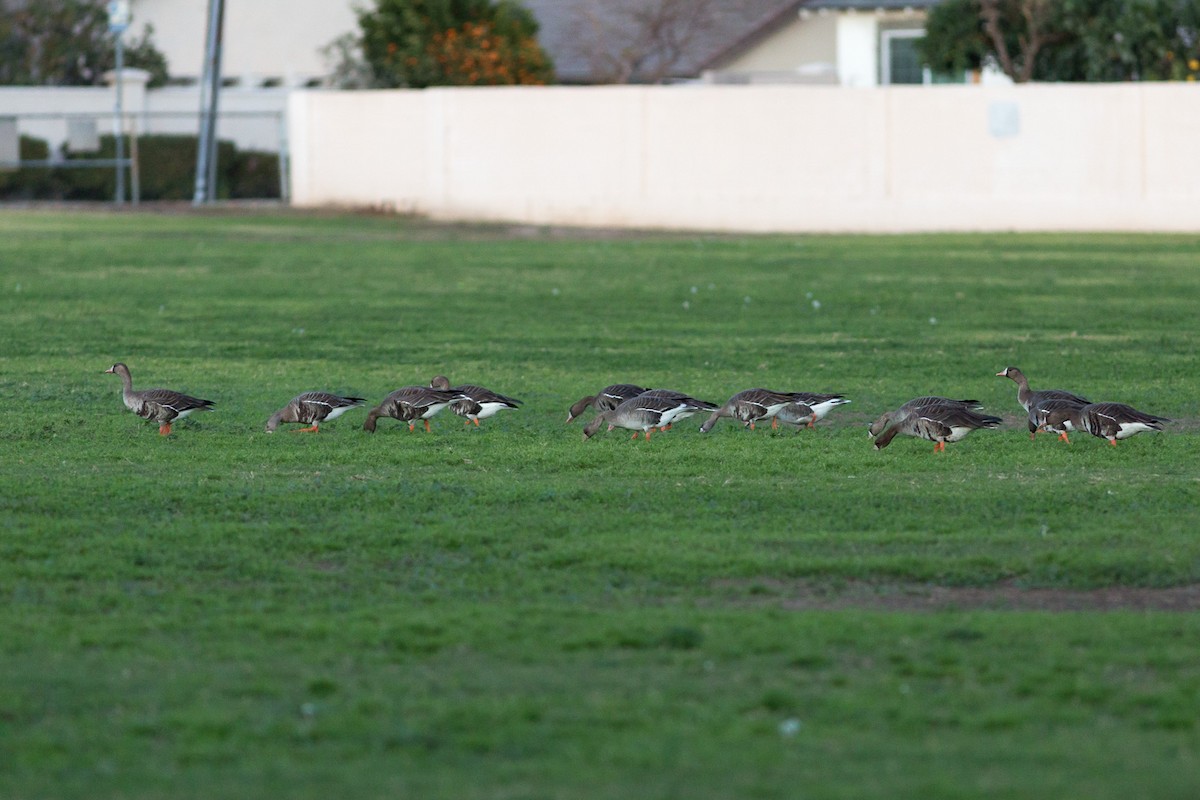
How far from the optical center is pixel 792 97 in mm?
35219

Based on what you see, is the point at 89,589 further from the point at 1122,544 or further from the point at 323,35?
the point at 323,35

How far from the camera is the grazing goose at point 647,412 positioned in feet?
38.9

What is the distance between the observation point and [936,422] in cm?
1131

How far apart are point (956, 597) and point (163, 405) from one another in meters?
6.39

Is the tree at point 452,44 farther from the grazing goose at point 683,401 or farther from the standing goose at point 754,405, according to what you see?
the grazing goose at point 683,401

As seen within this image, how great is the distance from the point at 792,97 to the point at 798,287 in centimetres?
1281

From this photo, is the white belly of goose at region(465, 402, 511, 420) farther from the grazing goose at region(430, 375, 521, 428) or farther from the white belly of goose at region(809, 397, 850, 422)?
the white belly of goose at region(809, 397, 850, 422)

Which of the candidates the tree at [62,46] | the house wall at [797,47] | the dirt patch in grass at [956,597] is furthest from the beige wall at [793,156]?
the dirt patch in grass at [956,597]

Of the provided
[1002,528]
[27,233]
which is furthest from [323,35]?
[1002,528]

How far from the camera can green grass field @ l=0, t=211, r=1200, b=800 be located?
5816 millimetres

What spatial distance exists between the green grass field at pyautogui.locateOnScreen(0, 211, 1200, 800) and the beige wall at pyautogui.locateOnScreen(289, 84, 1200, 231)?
16118mm

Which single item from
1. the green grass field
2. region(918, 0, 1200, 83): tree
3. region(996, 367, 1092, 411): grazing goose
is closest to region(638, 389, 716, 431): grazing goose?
the green grass field

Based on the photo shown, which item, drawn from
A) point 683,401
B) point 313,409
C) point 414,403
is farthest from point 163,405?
point 683,401

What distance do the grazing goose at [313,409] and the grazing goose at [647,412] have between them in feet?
6.43
